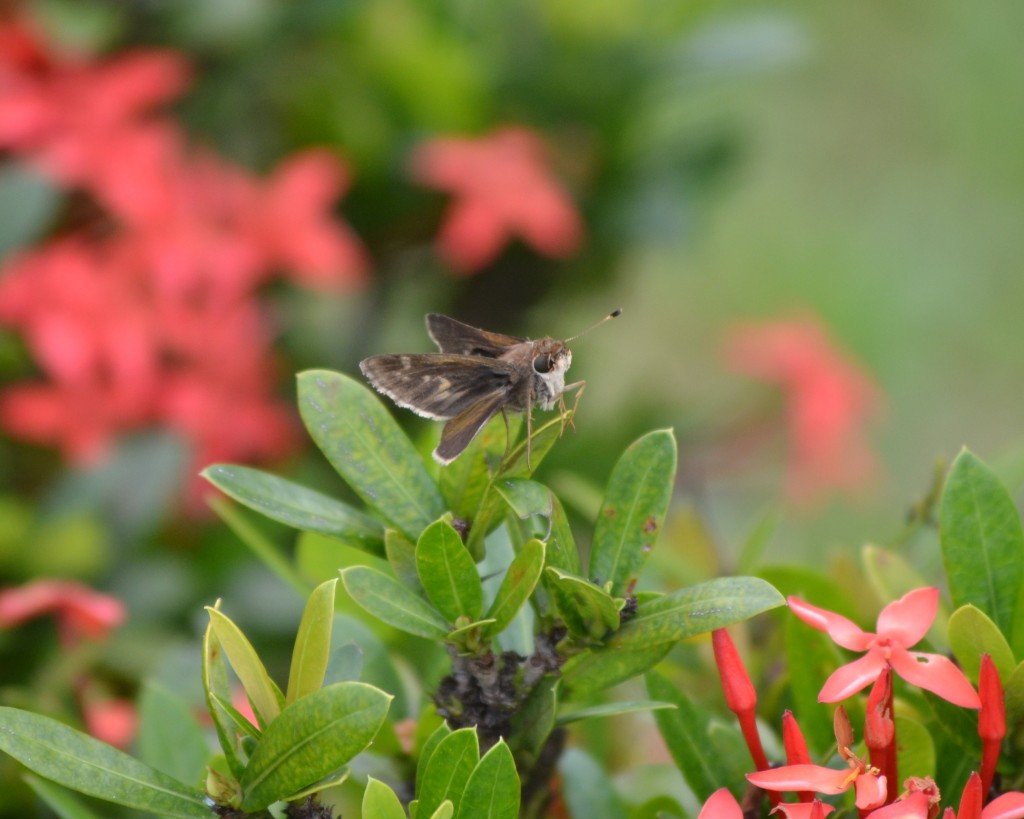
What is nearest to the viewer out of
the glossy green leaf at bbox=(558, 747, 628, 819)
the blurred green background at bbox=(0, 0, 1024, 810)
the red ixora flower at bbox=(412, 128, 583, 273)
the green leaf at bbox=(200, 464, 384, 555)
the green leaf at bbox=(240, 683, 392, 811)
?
the green leaf at bbox=(240, 683, 392, 811)

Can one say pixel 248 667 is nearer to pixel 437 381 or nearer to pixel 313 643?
pixel 313 643

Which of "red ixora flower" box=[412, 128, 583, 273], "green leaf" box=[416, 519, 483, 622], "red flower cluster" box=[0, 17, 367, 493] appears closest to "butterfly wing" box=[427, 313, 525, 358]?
"green leaf" box=[416, 519, 483, 622]

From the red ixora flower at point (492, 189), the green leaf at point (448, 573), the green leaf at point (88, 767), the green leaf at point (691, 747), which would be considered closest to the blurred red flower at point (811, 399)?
the red ixora flower at point (492, 189)

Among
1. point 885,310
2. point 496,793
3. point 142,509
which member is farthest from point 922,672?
point 885,310

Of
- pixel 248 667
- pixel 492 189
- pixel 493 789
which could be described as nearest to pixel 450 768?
pixel 493 789

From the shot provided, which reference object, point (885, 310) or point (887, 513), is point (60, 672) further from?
point (885, 310)

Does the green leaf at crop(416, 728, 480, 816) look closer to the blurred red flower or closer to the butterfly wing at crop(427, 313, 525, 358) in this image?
the butterfly wing at crop(427, 313, 525, 358)
